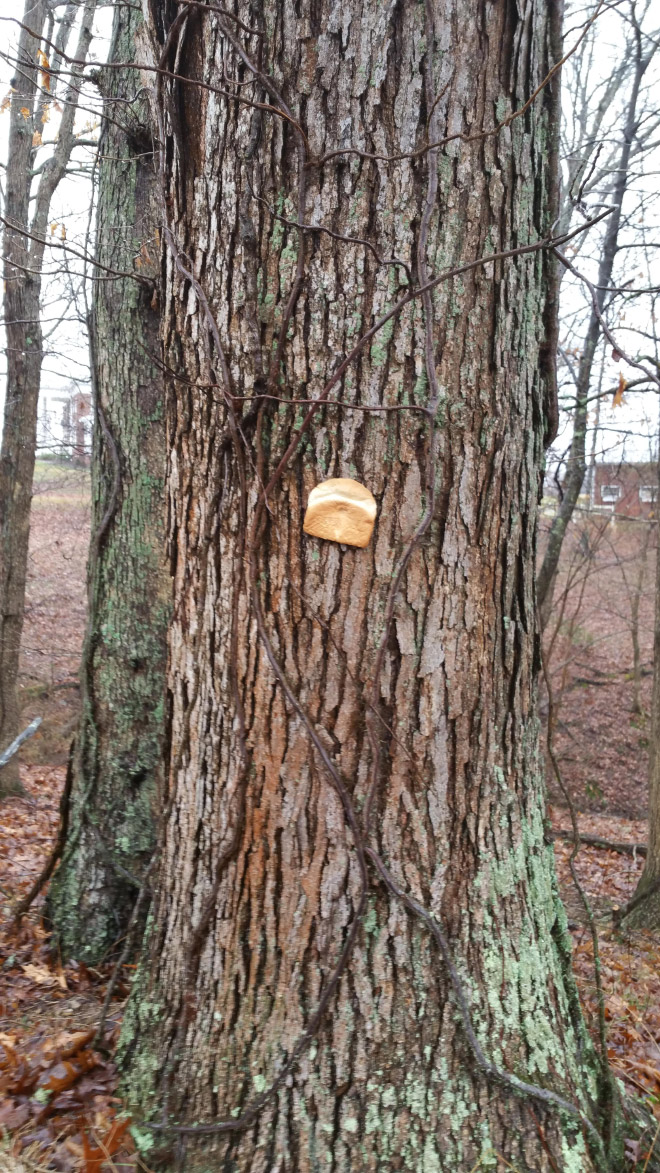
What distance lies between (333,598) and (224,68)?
4.33 ft

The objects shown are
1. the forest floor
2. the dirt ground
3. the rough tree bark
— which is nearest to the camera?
the forest floor

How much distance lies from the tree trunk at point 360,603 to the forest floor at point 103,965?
377 mm

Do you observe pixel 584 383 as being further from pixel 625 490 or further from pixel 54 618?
pixel 54 618

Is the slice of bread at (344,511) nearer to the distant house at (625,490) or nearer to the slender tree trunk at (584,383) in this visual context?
the slender tree trunk at (584,383)

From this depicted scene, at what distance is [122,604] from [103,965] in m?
1.61

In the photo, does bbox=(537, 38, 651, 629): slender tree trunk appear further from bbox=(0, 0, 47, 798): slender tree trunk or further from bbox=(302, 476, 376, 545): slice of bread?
bbox=(302, 476, 376, 545): slice of bread

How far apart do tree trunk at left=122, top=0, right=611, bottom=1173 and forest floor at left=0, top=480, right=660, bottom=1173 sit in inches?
14.8

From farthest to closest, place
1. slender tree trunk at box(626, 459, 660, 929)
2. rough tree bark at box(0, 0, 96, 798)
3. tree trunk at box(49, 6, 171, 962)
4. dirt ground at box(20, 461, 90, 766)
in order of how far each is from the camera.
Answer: dirt ground at box(20, 461, 90, 766), rough tree bark at box(0, 0, 96, 798), slender tree trunk at box(626, 459, 660, 929), tree trunk at box(49, 6, 171, 962)

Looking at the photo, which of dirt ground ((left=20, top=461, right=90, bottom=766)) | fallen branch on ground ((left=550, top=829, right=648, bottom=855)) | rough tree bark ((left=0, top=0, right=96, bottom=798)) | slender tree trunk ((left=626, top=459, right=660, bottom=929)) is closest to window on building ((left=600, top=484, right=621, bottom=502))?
fallen branch on ground ((left=550, top=829, right=648, bottom=855))

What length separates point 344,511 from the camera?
1851 mm

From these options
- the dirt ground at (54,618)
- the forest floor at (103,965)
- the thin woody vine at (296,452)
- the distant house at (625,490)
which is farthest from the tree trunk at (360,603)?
the distant house at (625,490)

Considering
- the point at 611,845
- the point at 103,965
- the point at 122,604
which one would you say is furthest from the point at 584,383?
the point at 103,965

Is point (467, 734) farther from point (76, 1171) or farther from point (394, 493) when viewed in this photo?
point (76, 1171)

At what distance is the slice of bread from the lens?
6.07ft
